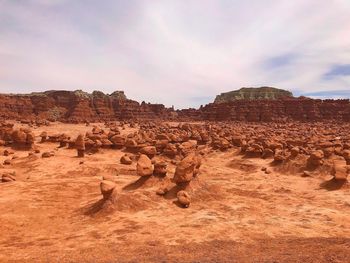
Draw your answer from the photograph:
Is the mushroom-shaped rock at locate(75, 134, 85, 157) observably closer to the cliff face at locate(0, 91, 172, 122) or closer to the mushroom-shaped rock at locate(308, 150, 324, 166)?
the mushroom-shaped rock at locate(308, 150, 324, 166)

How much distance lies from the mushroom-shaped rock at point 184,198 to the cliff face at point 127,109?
5791cm

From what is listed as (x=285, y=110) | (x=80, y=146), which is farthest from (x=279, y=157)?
(x=285, y=110)

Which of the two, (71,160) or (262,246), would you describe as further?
(71,160)

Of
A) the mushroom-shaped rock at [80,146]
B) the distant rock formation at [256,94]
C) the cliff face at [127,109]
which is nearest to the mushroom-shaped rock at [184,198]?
the mushroom-shaped rock at [80,146]

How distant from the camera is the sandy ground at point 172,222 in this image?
8961mm

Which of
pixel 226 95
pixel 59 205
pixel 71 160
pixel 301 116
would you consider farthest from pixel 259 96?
pixel 59 205

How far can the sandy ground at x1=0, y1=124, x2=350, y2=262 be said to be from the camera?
8.96m

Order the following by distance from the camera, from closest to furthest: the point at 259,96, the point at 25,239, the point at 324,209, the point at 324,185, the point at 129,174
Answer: the point at 25,239, the point at 324,209, the point at 324,185, the point at 129,174, the point at 259,96

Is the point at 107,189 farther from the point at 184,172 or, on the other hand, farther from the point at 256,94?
the point at 256,94

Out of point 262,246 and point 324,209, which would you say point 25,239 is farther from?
point 324,209

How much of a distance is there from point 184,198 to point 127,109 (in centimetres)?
7406

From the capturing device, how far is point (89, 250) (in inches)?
368

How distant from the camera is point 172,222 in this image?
11820mm

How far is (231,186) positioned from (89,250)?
32.0 feet
